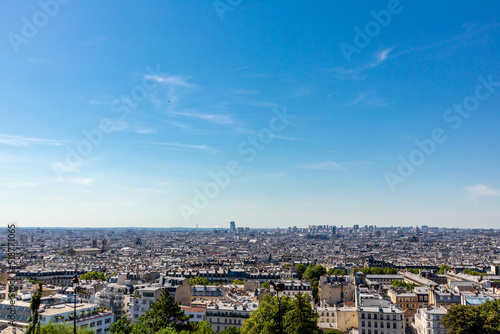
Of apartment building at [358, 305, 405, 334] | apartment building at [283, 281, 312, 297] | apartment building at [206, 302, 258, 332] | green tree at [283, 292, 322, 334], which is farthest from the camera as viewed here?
apartment building at [283, 281, 312, 297]

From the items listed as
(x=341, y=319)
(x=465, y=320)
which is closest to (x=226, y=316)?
(x=341, y=319)

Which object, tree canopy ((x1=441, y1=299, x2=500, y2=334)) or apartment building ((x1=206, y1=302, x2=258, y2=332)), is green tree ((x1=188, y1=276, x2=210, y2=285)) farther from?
tree canopy ((x1=441, y1=299, x2=500, y2=334))

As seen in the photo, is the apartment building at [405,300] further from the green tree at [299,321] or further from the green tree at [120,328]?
the green tree at [120,328]

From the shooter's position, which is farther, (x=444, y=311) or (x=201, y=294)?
(x=201, y=294)

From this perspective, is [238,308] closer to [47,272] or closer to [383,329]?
[383,329]

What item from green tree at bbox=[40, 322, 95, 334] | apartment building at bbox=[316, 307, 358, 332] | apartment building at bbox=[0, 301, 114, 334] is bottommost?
apartment building at bbox=[316, 307, 358, 332]

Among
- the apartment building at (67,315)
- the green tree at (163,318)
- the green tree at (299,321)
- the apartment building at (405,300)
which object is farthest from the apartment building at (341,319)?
the apartment building at (67,315)

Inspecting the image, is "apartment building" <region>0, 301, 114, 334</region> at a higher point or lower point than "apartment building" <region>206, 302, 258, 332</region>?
higher

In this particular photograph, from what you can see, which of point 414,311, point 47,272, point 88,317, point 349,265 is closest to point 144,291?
point 88,317

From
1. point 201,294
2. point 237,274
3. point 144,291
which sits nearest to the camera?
point 144,291

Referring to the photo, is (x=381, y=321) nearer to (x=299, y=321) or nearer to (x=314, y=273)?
(x=299, y=321)

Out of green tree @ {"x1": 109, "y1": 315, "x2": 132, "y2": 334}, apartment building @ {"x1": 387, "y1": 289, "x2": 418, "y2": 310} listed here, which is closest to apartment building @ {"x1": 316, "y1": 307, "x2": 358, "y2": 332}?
apartment building @ {"x1": 387, "y1": 289, "x2": 418, "y2": 310}
